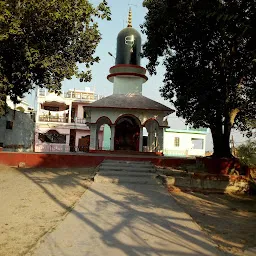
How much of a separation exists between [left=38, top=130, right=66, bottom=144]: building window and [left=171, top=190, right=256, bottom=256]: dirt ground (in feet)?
81.6

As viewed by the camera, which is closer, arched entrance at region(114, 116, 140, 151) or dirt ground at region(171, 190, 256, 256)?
dirt ground at region(171, 190, 256, 256)

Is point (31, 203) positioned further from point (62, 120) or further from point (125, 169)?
point (62, 120)

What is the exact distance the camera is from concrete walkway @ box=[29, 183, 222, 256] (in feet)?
15.7

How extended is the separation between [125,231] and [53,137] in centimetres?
3067

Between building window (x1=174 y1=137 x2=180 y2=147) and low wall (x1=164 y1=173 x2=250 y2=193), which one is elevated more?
building window (x1=174 y1=137 x2=180 y2=147)

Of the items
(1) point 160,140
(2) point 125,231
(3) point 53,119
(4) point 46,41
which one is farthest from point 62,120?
(2) point 125,231

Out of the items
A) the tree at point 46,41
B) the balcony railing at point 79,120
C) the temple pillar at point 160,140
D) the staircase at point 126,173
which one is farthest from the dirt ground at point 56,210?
the balcony railing at point 79,120

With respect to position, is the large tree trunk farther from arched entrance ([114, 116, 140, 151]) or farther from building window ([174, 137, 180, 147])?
building window ([174, 137, 180, 147])

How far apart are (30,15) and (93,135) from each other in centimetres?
927

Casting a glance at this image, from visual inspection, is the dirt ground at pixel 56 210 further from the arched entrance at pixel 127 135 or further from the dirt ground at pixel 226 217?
the arched entrance at pixel 127 135

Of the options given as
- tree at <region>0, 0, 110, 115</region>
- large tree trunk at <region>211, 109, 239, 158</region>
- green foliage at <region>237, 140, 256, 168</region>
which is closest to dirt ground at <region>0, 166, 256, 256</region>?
green foliage at <region>237, 140, 256, 168</region>

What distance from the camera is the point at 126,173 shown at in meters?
12.6

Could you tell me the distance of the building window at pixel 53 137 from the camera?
113ft

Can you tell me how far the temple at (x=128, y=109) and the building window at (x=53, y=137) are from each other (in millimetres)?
14038
